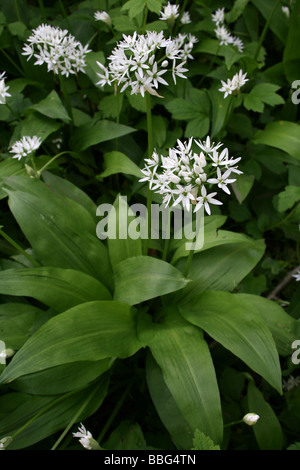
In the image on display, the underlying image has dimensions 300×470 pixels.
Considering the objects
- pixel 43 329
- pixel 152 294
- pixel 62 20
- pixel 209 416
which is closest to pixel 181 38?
pixel 62 20

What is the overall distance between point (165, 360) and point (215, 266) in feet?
2.00

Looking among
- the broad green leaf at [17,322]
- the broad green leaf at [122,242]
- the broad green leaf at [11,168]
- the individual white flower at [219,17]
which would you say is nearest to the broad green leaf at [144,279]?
the broad green leaf at [122,242]

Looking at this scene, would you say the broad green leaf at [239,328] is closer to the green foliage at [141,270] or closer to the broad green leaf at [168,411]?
the green foliage at [141,270]

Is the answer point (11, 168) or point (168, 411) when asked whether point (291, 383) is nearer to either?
point (168, 411)

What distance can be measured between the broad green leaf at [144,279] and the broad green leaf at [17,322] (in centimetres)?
44

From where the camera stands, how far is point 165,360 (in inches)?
68.9

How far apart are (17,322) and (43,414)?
45 centimetres

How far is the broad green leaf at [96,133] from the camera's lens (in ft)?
8.02

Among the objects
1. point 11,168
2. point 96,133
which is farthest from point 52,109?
point 11,168

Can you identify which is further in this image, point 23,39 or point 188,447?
point 23,39

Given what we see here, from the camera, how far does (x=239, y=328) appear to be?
179 centimetres

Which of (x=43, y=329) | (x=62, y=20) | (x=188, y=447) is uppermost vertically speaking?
(x=62, y=20)

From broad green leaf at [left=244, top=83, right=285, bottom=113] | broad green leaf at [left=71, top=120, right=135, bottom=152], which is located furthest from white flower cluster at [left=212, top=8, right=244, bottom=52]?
broad green leaf at [left=71, top=120, right=135, bottom=152]

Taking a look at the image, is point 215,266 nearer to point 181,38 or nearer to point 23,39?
point 181,38
